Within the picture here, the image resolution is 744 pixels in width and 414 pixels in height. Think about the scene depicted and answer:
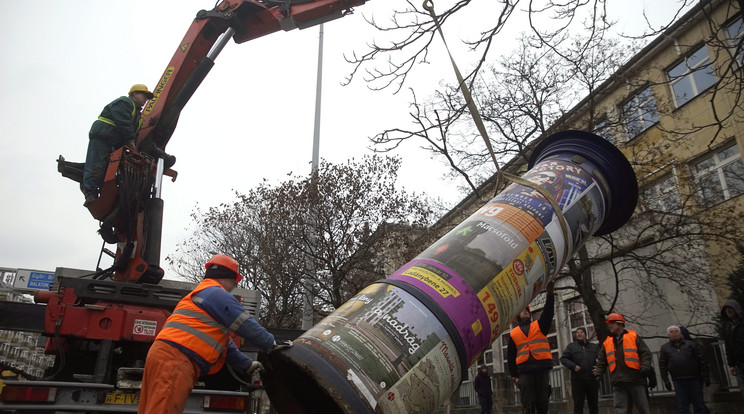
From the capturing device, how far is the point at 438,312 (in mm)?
2643

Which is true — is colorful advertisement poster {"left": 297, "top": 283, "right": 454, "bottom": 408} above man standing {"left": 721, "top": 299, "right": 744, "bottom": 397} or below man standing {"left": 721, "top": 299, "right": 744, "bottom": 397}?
below

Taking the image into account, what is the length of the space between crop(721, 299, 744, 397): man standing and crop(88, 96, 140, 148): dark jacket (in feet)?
28.3

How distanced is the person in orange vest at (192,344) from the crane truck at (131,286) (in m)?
1.07

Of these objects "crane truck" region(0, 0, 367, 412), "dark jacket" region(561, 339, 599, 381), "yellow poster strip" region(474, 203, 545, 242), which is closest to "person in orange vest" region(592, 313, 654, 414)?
"dark jacket" region(561, 339, 599, 381)

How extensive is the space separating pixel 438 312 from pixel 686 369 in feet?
22.4

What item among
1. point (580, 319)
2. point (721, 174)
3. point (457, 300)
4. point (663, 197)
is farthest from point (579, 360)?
point (580, 319)

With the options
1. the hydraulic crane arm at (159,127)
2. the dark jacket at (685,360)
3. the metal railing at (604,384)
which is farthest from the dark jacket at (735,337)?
the hydraulic crane arm at (159,127)

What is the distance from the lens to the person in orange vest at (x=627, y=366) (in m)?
6.85

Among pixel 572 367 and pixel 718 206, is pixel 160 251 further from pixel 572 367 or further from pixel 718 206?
pixel 718 206

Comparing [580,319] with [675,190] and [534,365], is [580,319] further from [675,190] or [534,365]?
[534,365]

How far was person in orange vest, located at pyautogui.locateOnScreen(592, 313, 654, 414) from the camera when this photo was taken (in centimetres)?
685

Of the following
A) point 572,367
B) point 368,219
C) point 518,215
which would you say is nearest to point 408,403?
point 518,215

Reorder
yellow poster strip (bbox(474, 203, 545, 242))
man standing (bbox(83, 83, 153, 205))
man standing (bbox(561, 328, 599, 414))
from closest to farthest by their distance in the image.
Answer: yellow poster strip (bbox(474, 203, 545, 242))
man standing (bbox(83, 83, 153, 205))
man standing (bbox(561, 328, 599, 414))

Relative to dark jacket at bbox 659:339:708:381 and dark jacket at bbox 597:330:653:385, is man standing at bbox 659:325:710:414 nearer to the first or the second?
dark jacket at bbox 659:339:708:381
